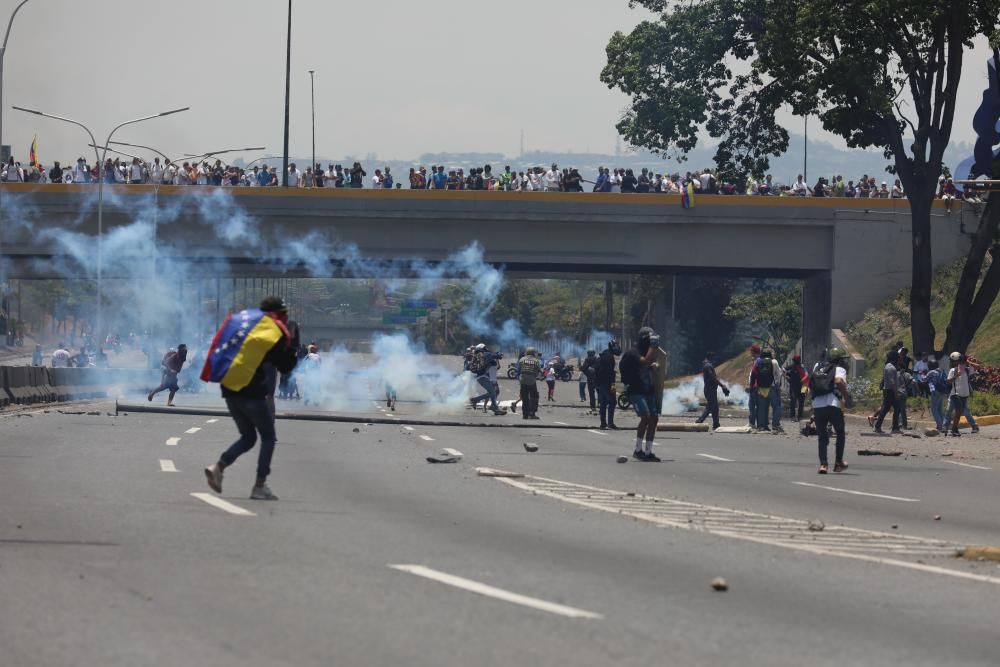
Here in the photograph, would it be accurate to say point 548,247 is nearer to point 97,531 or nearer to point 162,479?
point 162,479

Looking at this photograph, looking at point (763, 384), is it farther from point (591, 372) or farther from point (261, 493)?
point (261, 493)

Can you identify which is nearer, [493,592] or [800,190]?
[493,592]

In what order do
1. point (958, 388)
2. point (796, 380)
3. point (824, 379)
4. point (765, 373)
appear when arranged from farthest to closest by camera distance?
point (796, 380) < point (765, 373) < point (958, 388) < point (824, 379)

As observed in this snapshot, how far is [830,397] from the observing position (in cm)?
1973

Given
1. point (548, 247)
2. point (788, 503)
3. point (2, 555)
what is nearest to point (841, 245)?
point (548, 247)

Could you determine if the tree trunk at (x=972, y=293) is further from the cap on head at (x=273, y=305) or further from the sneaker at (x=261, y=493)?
the cap on head at (x=273, y=305)

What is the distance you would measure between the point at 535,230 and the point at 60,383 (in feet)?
60.3

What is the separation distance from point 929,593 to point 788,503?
19.5ft

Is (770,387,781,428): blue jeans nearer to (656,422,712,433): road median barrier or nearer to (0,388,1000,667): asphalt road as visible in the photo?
(656,422,712,433): road median barrier

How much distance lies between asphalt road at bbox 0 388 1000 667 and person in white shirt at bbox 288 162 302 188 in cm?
3374

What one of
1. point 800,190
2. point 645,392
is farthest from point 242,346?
point 800,190

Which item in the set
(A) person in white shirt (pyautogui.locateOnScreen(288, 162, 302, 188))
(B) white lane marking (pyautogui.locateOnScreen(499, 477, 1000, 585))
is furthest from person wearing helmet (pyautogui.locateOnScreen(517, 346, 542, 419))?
(B) white lane marking (pyautogui.locateOnScreen(499, 477, 1000, 585))

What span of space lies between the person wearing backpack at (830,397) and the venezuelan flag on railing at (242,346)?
896 cm

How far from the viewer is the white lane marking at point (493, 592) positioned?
808 centimetres
